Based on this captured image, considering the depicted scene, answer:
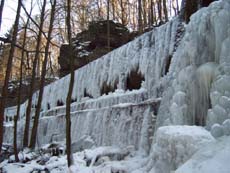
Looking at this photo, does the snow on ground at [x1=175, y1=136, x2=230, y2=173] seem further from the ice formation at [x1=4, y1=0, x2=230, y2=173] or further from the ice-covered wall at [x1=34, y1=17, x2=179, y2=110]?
the ice-covered wall at [x1=34, y1=17, x2=179, y2=110]

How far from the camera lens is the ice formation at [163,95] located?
4.67 meters

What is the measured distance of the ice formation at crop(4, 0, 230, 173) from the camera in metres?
4.67

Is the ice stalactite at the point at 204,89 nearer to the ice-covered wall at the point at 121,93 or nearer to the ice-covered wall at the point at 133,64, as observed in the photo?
the ice-covered wall at the point at 121,93

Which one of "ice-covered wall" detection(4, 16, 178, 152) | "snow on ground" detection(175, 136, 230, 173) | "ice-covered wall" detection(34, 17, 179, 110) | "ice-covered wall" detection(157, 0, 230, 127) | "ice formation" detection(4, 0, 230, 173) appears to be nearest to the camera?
"snow on ground" detection(175, 136, 230, 173)

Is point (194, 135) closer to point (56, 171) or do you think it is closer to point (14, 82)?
point (56, 171)

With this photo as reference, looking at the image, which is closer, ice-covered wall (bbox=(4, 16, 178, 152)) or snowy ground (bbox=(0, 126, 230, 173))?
snowy ground (bbox=(0, 126, 230, 173))

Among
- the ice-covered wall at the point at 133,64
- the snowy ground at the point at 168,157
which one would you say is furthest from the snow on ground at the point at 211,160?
the ice-covered wall at the point at 133,64

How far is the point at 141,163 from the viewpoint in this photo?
22.7 feet

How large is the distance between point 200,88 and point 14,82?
27.4 m

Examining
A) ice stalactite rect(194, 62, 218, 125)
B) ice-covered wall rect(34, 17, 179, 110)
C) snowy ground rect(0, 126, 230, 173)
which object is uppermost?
ice-covered wall rect(34, 17, 179, 110)

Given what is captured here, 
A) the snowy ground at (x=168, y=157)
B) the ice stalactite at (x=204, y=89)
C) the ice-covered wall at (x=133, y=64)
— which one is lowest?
the snowy ground at (x=168, y=157)

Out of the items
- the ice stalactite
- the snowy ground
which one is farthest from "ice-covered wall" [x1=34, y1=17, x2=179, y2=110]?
the ice stalactite

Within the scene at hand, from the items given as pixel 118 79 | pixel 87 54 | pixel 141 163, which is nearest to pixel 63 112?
pixel 118 79

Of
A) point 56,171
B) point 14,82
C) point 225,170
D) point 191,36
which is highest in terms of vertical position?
point 14,82
